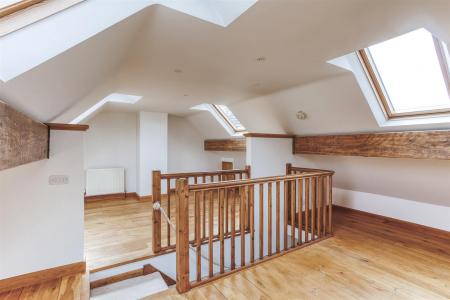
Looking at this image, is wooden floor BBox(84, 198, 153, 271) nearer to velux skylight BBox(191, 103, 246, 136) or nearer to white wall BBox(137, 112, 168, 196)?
white wall BBox(137, 112, 168, 196)

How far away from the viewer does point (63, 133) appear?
222cm

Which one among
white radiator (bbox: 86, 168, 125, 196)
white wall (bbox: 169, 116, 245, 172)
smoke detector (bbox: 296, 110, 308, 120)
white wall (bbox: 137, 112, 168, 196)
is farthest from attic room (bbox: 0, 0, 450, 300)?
white wall (bbox: 169, 116, 245, 172)

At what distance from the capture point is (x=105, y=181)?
17.9 feet

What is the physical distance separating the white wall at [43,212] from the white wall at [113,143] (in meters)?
3.60

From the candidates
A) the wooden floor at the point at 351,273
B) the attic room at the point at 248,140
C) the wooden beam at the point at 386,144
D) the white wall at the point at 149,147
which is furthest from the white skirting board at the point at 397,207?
the white wall at the point at 149,147

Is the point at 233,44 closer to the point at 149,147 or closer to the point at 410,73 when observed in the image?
the point at 410,73

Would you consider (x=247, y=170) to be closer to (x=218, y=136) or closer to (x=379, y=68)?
(x=379, y=68)

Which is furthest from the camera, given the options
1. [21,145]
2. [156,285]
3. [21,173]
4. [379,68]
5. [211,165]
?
[211,165]

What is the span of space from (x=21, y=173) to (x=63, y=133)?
0.48m

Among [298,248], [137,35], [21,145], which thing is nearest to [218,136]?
[298,248]

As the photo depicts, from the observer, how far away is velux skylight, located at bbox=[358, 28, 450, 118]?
2.20 m

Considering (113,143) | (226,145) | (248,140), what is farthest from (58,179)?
(226,145)

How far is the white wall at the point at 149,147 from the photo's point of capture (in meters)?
5.51

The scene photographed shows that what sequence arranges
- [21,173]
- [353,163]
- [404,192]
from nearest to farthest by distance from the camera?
[21,173], [404,192], [353,163]
